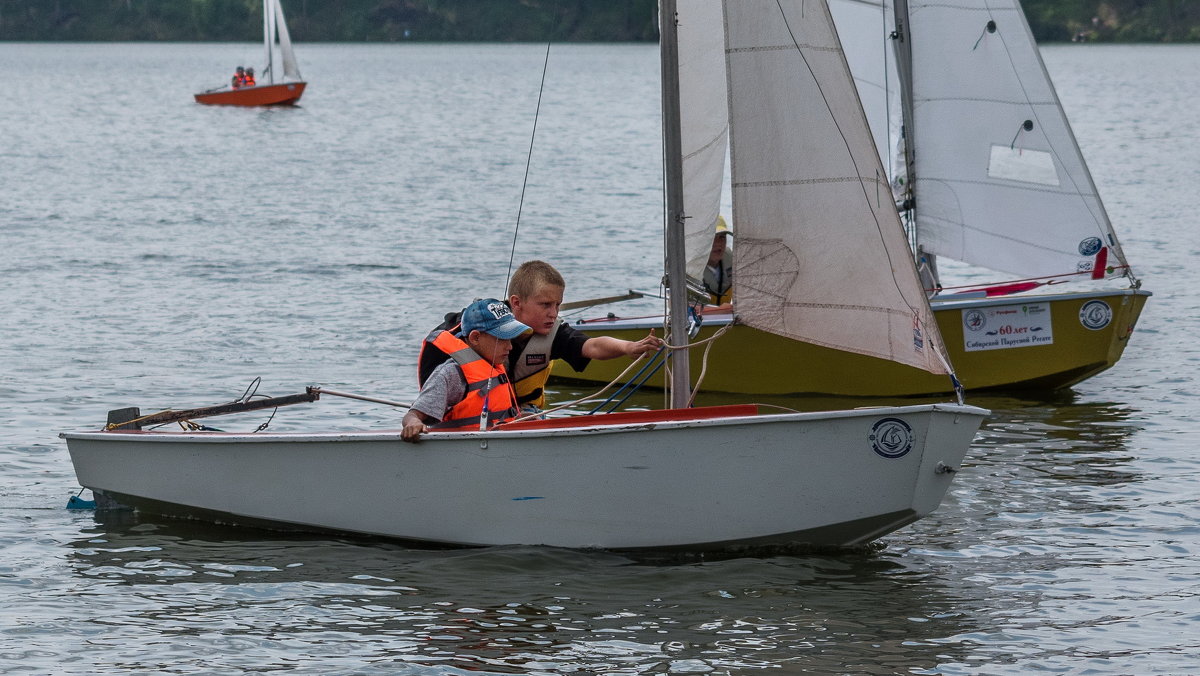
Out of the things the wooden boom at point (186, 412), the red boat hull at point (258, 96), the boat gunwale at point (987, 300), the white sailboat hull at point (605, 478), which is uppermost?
the red boat hull at point (258, 96)

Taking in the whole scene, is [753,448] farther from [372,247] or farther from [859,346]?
[372,247]

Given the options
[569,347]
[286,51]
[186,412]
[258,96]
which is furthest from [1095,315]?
[258,96]

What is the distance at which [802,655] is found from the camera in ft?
23.6

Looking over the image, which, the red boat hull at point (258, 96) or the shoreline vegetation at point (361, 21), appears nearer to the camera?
Answer: the red boat hull at point (258, 96)

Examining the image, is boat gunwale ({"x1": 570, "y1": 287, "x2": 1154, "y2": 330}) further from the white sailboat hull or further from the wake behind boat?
the white sailboat hull

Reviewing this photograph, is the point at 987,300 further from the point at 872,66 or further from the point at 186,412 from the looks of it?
the point at 186,412

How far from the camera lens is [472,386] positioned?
819cm

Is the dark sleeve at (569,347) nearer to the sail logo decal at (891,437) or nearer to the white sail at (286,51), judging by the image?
the sail logo decal at (891,437)

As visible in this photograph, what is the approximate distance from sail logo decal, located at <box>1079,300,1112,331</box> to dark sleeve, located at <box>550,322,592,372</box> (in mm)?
5381

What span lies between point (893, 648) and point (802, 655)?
0.45 meters

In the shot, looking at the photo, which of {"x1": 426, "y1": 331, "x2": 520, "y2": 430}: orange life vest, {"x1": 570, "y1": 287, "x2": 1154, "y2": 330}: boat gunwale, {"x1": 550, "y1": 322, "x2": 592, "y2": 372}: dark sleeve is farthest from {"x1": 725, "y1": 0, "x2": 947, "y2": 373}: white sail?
{"x1": 570, "y1": 287, "x2": 1154, "y2": 330}: boat gunwale

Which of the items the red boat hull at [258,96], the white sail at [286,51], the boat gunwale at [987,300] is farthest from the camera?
the red boat hull at [258,96]

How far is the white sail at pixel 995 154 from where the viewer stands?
12945mm

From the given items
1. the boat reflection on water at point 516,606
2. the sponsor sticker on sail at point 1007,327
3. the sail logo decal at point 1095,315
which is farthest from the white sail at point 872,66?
the boat reflection on water at point 516,606
